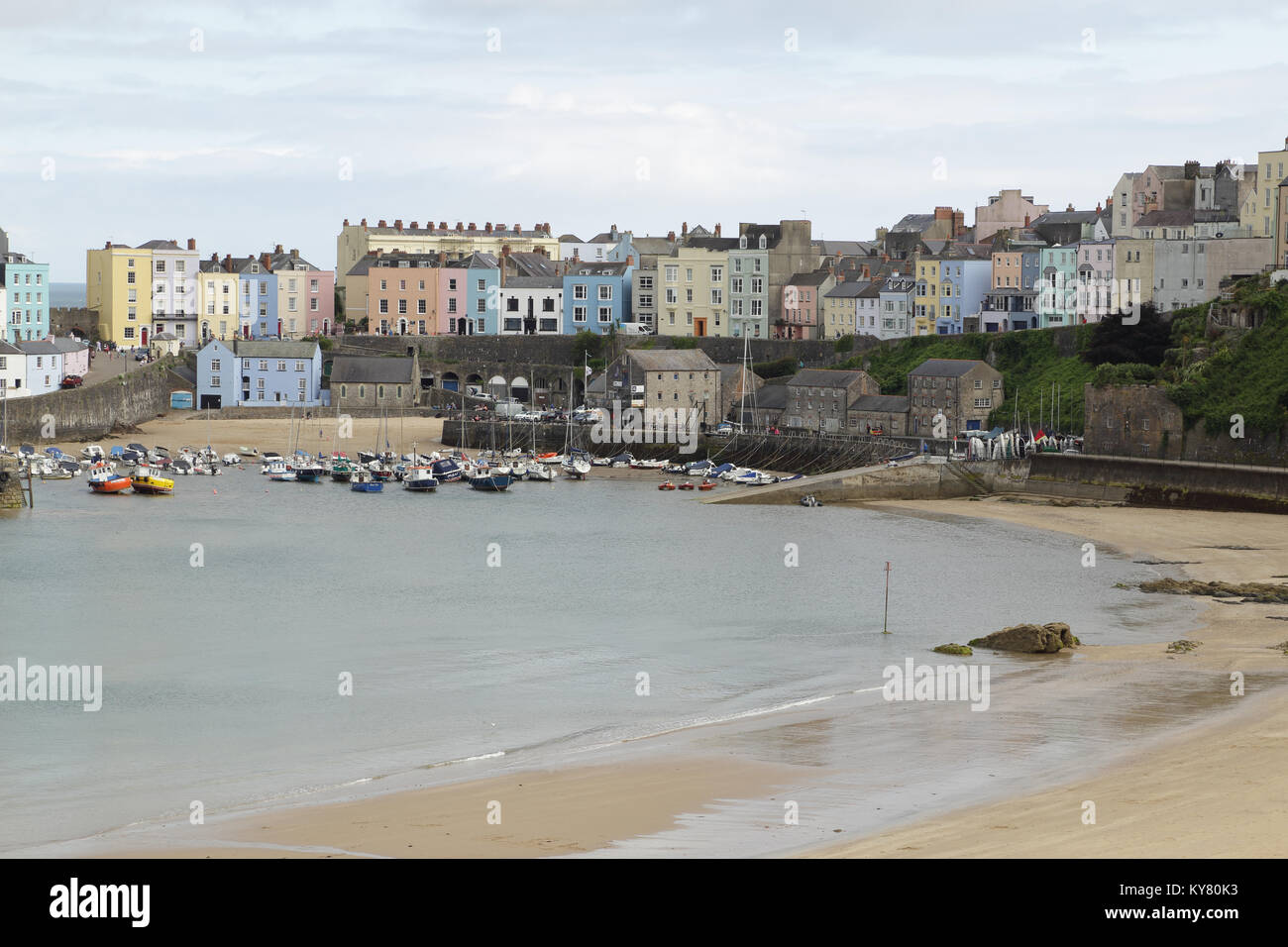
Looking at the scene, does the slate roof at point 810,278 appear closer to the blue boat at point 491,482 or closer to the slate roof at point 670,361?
the slate roof at point 670,361

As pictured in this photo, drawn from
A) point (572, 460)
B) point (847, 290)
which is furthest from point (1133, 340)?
point (572, 460)

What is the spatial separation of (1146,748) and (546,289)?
216ft

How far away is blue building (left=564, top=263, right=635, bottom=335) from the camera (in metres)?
82.9

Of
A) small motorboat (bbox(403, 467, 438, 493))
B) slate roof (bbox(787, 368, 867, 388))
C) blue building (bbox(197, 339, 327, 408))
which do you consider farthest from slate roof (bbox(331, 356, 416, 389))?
slate roof (bbox(787, 368, 867, 388))

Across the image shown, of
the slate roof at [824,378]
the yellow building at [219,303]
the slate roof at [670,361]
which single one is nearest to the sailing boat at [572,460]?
the slate roof at [670,361]

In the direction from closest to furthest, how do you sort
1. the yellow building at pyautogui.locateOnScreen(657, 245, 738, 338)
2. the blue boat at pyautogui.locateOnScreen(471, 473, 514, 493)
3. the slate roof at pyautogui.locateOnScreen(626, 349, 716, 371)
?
the blue boat at pyautogui.locateOnScreen(471, 473, 514, 493), the slate roof at pyautogui.locateOnScreen(626, 349, 716, 371), the yellow building at pyautogui.locateOnScreen(657, 245, 738, 338)

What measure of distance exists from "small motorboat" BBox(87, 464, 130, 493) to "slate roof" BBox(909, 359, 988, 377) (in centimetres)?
2939

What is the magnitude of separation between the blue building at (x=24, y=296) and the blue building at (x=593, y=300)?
25.3m

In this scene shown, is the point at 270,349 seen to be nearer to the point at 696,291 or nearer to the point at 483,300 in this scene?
the point at 483,300

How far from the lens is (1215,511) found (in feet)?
156

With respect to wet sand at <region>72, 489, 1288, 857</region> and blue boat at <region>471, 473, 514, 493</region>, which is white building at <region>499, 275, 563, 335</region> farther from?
wet sand at <region>72, 489, 1288, 857</region>
